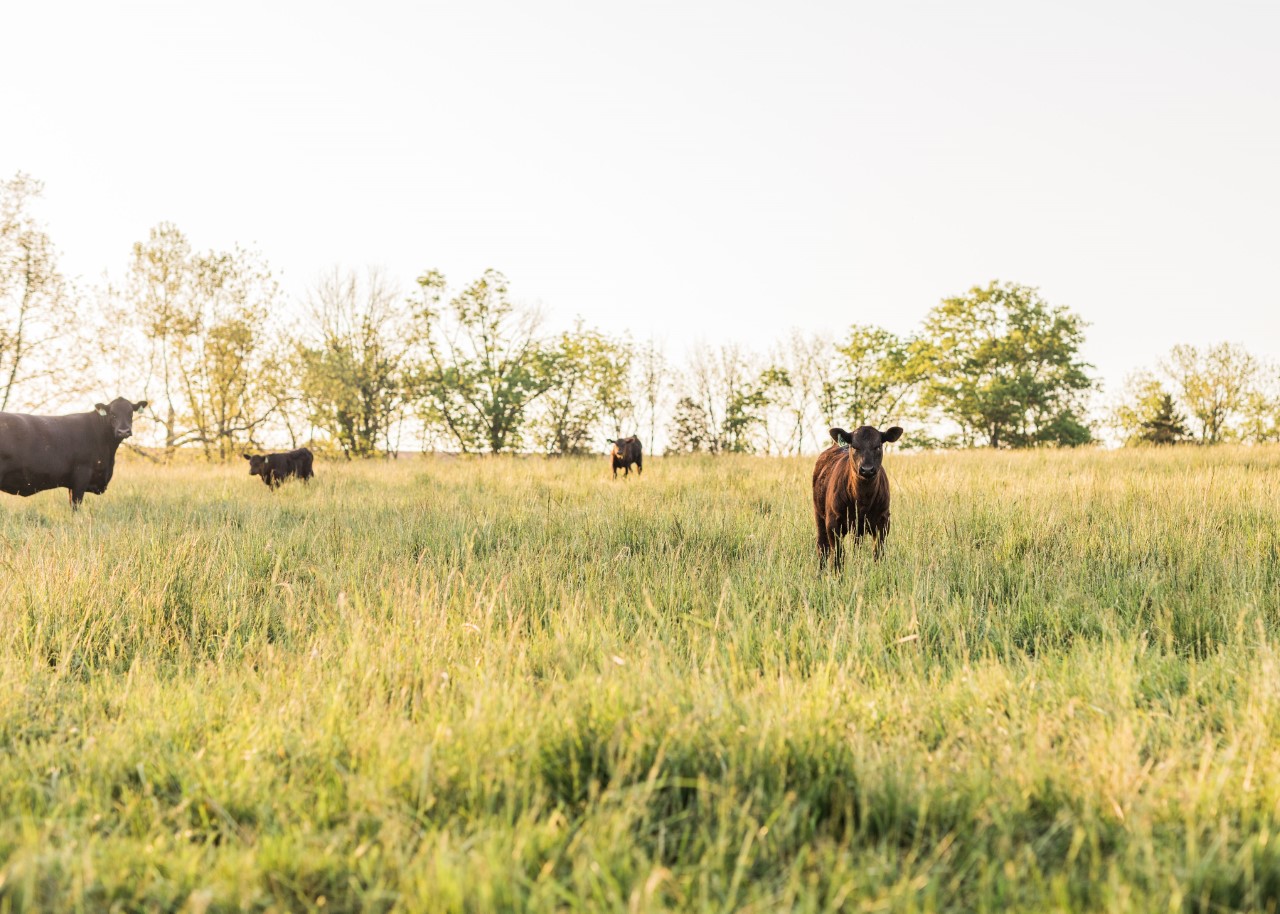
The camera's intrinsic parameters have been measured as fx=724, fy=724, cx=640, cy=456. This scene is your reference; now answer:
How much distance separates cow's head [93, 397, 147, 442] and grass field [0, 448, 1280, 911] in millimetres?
6932

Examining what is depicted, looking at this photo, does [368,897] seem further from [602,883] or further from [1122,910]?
[1122,910]

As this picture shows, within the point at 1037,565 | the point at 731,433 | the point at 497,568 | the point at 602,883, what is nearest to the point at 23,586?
the point at 497,568

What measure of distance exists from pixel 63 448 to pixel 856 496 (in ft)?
39.4

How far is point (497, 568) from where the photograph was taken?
604cm

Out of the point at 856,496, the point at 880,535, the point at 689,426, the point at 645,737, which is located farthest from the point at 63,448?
the point at 689,426

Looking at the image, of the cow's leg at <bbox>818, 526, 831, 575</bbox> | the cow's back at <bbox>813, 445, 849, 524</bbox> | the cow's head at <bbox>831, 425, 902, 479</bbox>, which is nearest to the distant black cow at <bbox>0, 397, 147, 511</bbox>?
the cow's back at <bbox>813, 445, 849, 524</bbox>

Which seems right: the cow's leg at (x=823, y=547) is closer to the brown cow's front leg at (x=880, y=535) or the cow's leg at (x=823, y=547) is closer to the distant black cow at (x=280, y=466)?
the brown cow's front leg at (x=880, y=535)

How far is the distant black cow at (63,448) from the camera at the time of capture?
10.8 meters

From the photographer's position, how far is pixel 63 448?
11.4 metres

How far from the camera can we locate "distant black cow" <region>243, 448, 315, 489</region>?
1546 centimetres

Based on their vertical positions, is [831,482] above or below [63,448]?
below

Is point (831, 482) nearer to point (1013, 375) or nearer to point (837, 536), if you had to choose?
point (837, 536)

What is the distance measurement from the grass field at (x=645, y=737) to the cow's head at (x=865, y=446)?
82 cm

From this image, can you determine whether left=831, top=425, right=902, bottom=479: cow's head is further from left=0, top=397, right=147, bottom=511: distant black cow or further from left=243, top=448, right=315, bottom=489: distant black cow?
left=243, top=448, right=315, bottom=489: distant black cow
